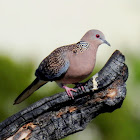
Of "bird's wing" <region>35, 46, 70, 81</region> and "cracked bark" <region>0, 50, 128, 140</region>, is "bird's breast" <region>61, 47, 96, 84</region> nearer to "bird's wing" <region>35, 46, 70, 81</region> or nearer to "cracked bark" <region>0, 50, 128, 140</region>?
"bird's wing" <region>35, 46, 70, 81</region>

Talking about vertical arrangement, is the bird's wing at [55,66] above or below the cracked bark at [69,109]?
above

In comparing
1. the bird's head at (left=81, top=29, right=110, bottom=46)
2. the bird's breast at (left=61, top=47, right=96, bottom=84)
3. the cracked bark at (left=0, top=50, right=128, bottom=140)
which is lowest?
the cracked bark at (left=0, top=50, right=128, bottom=140)

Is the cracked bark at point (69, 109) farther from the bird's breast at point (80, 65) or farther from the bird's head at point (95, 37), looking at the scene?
the bird's head at point (95, 37)

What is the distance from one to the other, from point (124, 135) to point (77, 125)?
5.42 m

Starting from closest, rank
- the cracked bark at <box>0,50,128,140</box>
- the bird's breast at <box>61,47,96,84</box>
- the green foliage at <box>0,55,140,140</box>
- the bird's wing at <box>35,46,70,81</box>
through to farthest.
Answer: the cracked bark at <box>0,50,128,140</box> < the bird's breast at <box>61,47,96,84</box> < the bird's wing at <box>35,46,70,81</box> < the green foliage at <box>0,55,140,140</box>

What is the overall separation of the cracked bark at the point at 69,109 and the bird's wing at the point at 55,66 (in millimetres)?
620

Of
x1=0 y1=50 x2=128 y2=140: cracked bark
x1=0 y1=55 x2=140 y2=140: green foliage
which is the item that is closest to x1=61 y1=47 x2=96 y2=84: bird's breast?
x1=0 y1=50 x2=128 y2=140: cracked bark

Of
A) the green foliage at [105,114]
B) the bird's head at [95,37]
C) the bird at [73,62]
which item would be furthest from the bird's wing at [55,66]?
the green foliage at [105,114]

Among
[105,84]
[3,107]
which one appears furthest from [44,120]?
[3,107]

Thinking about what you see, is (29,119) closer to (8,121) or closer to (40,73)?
(8,121)

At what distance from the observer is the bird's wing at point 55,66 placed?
20.6 feet

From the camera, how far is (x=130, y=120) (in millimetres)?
10844

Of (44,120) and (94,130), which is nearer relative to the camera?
(44,120)

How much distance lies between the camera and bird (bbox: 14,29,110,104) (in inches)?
241
